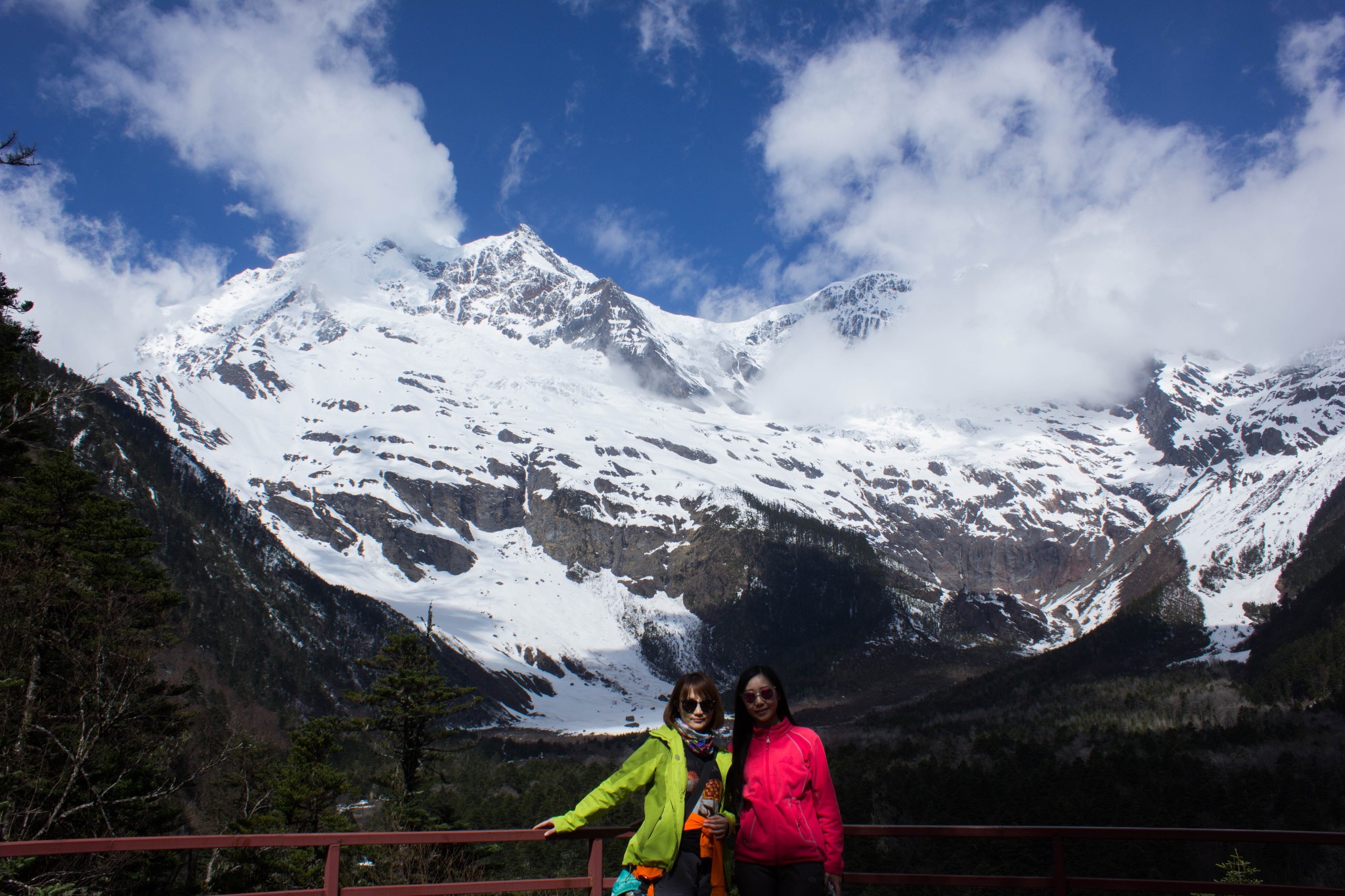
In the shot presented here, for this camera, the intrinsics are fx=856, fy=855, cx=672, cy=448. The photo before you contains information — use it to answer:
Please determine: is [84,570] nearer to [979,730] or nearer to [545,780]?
[545,780]

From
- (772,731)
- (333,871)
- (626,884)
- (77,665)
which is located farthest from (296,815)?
(772,731)

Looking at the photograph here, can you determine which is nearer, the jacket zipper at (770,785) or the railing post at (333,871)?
the jacket zipper at (770,785)

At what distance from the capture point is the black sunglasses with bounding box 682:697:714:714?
7262 mm

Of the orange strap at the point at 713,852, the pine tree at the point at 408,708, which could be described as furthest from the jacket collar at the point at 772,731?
the pine tree at the point at 408,708

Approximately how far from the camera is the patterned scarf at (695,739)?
715 centimetres

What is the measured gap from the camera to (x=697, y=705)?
7254 mm

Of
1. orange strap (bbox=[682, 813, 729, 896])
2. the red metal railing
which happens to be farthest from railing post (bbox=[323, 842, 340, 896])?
orange strap (bbox=[682, 813, 729, 896])

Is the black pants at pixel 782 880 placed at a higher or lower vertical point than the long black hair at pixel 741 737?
lower

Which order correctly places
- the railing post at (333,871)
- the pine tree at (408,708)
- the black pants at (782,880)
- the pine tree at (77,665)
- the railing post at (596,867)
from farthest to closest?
the pine tree at (408,708) < the pine tree at (77,665) < the railing post at (596,867) < the railing post at (333,871) < the black pants at (782,880)

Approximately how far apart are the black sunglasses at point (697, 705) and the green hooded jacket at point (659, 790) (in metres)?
0.23

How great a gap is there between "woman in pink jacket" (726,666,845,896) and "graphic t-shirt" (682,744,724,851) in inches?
5.7

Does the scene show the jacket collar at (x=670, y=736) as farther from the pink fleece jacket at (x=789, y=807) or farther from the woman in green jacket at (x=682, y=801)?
the pink fleece jacket at (x=789, y=807)

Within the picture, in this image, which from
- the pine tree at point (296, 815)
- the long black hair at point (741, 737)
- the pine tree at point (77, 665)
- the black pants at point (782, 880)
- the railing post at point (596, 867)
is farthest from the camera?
the pine tree at point (296, 815)

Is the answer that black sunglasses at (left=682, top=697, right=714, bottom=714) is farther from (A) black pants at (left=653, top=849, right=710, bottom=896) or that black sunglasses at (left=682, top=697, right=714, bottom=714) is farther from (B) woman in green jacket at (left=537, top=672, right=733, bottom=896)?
(A) black pants at (left=653, top=849, right=710, bottom=896)
